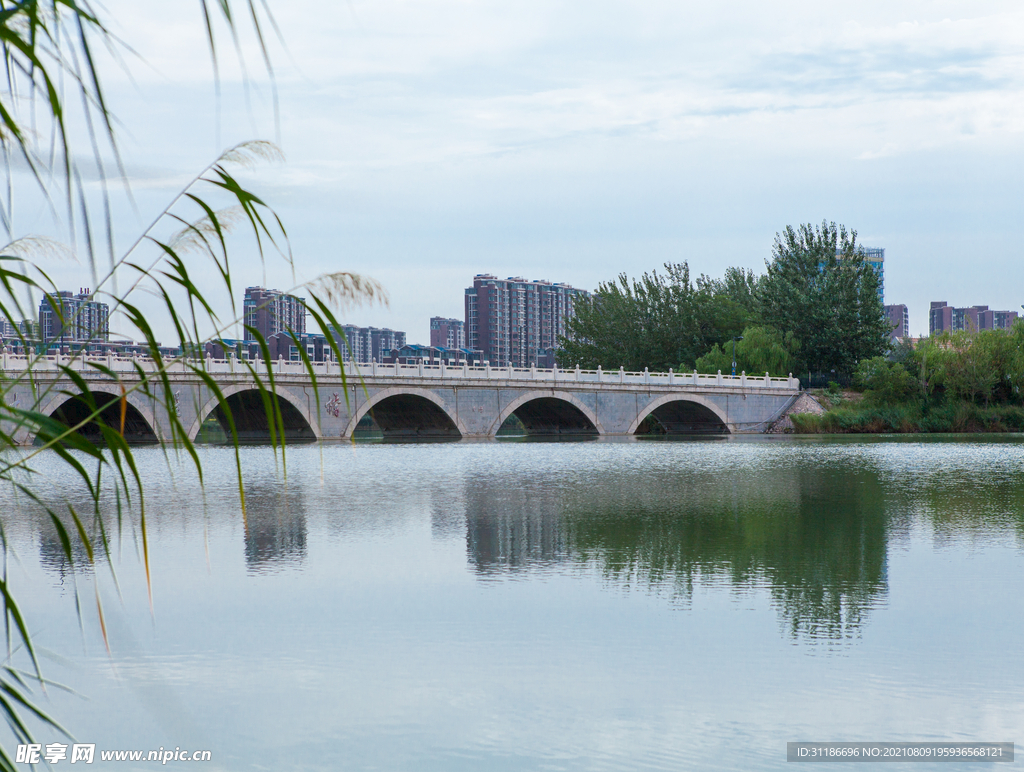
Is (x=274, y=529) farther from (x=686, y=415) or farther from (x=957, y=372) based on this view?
(x=686, y=415)

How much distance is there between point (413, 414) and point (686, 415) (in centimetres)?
1921

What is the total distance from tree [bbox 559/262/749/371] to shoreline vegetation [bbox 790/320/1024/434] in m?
13.8

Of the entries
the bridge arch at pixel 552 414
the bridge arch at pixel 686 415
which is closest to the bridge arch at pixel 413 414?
the bridge arch at pixel 552 414

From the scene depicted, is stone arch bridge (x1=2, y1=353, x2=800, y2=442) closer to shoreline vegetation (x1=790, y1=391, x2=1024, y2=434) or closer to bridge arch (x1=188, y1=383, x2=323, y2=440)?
bridge arch (x1=188, y1=383, x2=323, y2=440)

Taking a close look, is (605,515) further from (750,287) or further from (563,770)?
(750,287)

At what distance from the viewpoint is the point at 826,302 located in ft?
206

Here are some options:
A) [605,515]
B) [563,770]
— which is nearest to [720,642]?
[563,770]

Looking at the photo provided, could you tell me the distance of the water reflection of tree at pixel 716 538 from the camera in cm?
872

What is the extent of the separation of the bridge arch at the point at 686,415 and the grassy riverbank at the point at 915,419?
15.7 ft

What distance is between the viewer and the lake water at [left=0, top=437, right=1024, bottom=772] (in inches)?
207

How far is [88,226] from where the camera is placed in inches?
94.3

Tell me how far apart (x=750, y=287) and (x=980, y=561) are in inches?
2756

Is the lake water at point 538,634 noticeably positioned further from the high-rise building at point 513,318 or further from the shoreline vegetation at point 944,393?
the high-rise building at point 513,318

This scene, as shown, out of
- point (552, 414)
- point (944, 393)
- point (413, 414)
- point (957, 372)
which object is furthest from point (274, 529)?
point (944, 393)
